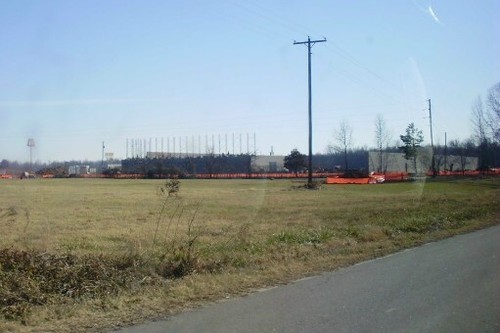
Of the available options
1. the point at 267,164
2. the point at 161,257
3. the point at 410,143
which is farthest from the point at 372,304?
the point at 267,164

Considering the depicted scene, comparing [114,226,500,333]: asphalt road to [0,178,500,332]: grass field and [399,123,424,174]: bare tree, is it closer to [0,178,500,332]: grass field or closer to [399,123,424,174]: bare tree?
[0,178,500,332]: grass field

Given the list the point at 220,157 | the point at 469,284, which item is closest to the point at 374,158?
the point at 220,157

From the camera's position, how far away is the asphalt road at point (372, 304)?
22.2 ft

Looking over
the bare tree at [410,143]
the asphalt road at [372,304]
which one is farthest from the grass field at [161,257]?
the bare tree at [410,143]

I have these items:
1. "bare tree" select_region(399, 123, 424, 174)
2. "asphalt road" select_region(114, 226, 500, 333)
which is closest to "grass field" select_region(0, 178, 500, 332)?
"asphalt road" select_region(114, 226, 500, 333)

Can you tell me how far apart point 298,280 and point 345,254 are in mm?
3536

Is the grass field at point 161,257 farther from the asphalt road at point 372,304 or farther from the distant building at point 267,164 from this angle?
the distant building at point 267,164

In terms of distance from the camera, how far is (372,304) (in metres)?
7.89

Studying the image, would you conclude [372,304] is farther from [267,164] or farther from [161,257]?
[267,164]

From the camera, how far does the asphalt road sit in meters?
6.77

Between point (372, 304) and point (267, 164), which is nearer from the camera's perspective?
point (372, 304)

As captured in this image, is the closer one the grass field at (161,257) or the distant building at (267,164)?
the grass field at (161,257)

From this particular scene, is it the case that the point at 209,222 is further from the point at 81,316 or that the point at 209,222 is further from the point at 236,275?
the point at 81,316

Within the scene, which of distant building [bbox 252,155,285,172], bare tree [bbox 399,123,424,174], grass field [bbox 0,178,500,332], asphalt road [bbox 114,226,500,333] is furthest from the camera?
distant building [bbox 252,155,285,172]
